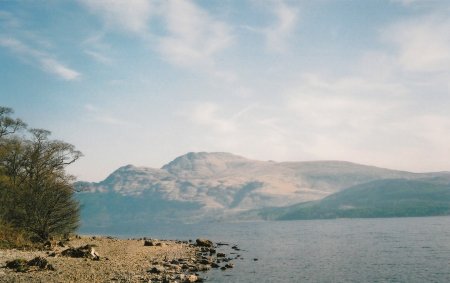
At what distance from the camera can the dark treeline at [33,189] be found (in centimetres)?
5906

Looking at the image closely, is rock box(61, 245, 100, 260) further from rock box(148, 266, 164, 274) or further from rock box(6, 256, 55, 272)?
rock box(6, 256, 55, 272)

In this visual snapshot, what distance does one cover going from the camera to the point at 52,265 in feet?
132

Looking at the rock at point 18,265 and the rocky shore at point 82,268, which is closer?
the rocky shore at point 82,268

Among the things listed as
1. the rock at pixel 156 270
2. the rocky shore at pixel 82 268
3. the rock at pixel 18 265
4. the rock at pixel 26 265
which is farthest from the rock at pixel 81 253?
the rock at pixel 18 265

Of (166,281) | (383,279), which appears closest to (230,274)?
(166,281)

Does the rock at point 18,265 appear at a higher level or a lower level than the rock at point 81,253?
higher

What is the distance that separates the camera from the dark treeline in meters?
59.1

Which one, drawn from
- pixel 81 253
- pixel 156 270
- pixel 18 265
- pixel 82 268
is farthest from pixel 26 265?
pixel 156 270

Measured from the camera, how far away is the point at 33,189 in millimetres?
60094

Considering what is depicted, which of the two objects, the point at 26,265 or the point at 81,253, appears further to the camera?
the point at 81,253

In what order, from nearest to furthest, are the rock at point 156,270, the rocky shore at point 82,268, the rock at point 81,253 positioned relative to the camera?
the rocky shore at point 82,268, the rock at point 156,270, the rock at point 81,253

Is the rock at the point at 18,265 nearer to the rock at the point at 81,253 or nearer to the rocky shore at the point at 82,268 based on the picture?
the rocky shore at the point at 82,268

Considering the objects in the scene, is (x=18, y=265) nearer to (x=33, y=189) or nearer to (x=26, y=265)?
(x=26, y=265)

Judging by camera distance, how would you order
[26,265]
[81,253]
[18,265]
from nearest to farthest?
[18,265], [26,265], [81,253]
